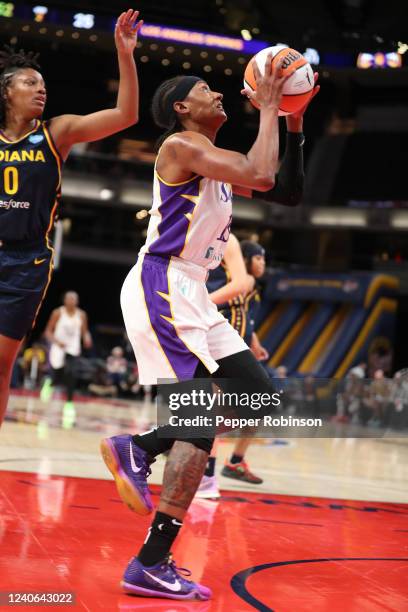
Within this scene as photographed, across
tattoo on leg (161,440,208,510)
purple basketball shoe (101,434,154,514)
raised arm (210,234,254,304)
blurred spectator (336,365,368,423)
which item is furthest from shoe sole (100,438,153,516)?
blurred spectator (336,365,368,423)

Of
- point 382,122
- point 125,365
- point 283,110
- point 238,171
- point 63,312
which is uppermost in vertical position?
point 382,122

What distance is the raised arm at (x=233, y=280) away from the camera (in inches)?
232

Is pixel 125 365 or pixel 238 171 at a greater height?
pixel 238 171

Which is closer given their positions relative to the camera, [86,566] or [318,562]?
[86,566]

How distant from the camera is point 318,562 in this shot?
13.1ft

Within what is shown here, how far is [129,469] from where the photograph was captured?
3.52 metres

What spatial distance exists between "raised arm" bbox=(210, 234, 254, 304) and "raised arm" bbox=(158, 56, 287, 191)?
2436 mm

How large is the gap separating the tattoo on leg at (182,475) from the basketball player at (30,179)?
1.22m

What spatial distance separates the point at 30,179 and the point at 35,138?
0.22 metres


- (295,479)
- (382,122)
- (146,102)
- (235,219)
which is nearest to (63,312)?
(295,479)

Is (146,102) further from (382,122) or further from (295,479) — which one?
(295,479)

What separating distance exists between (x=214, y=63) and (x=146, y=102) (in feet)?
10.6

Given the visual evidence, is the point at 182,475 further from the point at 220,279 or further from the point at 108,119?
the point at 220,279

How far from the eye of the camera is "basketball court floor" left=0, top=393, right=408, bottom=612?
3.22m
